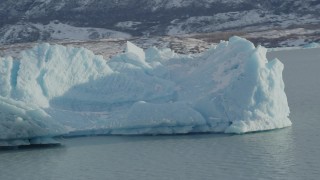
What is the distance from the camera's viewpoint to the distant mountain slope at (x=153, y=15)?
4336 inches

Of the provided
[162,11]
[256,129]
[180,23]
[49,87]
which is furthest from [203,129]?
[162,11]

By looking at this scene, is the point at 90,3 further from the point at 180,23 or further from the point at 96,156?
Result: the point at 96,156

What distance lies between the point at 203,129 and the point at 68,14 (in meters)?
106

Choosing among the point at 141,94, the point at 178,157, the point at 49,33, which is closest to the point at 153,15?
the point at 49,33

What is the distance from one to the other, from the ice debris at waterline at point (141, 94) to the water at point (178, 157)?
45 cm

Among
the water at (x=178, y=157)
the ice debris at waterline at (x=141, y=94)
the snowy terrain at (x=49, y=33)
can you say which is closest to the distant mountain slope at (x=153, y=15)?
the snowy terrain at (x=49, y=33)

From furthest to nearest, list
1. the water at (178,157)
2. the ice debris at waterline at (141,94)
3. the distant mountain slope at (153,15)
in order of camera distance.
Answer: the distant mountain slope at (153,15) → the ice debris at waterline at (141,94) → the water at (178,157)

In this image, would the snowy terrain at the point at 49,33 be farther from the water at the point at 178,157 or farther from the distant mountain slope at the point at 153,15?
the water at the point at 178,157

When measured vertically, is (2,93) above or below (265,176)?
above

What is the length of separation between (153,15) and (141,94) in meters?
99.8

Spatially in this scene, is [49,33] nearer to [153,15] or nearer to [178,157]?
[153,15]

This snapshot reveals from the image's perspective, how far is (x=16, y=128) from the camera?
2075 centimetres

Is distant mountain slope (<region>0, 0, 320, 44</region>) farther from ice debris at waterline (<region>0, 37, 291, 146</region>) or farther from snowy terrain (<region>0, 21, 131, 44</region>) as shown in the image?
ice debris at waterline (<region>0, 37, 291, 146</region>)

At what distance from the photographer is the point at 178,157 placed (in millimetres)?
19500
